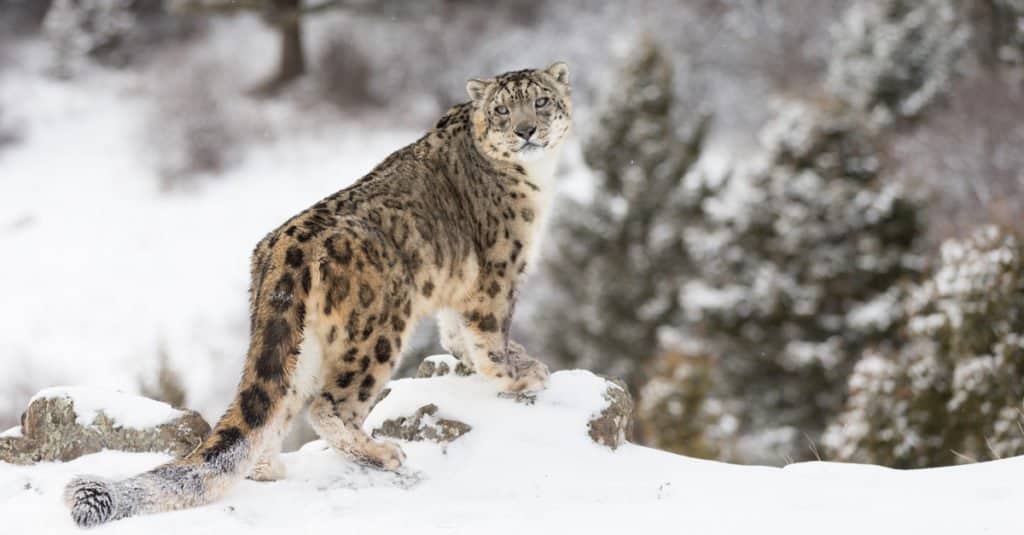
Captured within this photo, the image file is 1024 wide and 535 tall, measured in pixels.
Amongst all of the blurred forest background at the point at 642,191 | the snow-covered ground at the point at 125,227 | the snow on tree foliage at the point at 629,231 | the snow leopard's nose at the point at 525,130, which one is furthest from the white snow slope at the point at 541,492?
the snow on tree foliage at the point at 629,231

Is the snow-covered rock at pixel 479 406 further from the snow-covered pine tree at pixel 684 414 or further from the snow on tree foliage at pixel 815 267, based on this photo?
the snow on tree foliage at pixel 815 267

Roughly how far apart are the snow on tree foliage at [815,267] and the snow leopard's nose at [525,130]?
17.2m

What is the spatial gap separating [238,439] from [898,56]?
36.3 meters

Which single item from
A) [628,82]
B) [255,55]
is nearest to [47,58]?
[255,55]

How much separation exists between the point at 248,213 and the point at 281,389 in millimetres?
28490

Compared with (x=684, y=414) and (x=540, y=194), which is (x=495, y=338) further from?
(x=684, y=414)

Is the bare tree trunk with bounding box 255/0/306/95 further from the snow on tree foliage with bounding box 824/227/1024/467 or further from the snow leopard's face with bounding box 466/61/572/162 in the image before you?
the snow leopard's face with bounding box 466/61/572/162

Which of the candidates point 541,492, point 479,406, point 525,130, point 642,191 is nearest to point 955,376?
point 479,406

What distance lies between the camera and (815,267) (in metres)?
24.3

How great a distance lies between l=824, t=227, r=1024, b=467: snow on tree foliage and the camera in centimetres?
1291

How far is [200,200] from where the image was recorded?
34906 millimetres

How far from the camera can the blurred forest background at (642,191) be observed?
818 inches

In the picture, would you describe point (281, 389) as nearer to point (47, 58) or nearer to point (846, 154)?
point (846, 154)

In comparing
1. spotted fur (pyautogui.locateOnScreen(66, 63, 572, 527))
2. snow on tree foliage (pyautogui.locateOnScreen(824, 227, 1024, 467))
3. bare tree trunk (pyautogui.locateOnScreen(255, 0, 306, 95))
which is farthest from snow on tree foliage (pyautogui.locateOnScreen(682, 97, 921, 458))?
bare tree trunk (pyautogui.locateOnScreen(255, 0, 306, 95))
